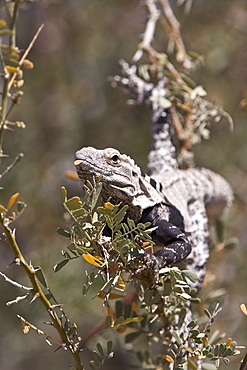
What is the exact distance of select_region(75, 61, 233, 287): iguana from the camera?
2047 millimetres

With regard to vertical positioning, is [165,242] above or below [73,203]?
below

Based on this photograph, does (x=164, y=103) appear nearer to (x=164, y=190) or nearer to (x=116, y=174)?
(x=164, y=190)

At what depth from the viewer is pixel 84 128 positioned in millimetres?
5375

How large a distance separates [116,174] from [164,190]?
1.80 feet

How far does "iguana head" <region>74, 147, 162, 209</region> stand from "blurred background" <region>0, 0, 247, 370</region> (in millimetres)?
1399

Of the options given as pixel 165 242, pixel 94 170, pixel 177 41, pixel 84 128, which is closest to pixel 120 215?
pixel 94 170

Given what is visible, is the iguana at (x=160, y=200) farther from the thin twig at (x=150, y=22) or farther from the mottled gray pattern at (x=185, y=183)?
the thin twig at (x=150, y=22)

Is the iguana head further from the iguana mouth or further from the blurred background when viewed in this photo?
the blurred background

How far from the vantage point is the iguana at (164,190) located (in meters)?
2.05

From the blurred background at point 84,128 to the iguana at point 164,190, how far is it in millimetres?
693

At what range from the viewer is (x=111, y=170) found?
206 cm

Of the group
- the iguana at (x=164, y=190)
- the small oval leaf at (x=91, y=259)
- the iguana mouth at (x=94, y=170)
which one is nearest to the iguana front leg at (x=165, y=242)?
the iguana at (x=164, y=190)

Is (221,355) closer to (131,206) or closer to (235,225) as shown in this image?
(131,206)

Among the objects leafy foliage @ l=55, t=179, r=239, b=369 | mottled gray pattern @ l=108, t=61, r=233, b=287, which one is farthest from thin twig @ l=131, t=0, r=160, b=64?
leafy foliage @ l=55, t=179, r=239, b=369
